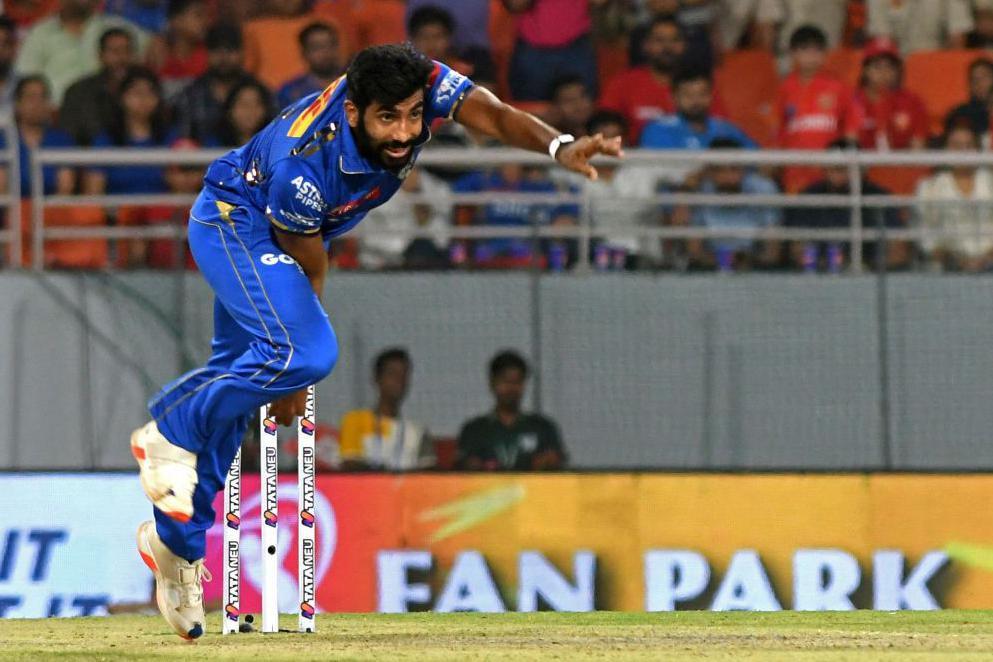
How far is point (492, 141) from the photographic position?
13242 millimetres

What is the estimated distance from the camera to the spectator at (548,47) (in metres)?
→ 13.7

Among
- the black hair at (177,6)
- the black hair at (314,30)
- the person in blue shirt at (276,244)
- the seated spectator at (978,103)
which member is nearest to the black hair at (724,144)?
the seated spectator at (978,103)

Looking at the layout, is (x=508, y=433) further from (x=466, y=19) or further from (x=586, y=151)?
(x=586, y=151)

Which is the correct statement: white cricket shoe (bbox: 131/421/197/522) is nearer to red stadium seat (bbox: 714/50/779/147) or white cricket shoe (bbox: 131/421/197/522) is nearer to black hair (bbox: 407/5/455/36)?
black hair (bbox: 407/5/455/36)

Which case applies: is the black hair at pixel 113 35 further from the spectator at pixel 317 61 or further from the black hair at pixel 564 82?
the black hair at pixel 564 82

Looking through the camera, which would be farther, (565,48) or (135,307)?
(565,48)

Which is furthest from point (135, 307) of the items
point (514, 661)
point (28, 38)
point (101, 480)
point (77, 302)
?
point (514, 661)

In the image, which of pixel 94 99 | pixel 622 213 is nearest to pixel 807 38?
pixel 622 213

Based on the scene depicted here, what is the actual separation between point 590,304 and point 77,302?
2865mm

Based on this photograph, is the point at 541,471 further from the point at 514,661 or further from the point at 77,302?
the point at 514,661

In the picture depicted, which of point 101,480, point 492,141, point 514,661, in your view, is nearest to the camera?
point 514,661

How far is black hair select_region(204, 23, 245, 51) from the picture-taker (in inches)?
538

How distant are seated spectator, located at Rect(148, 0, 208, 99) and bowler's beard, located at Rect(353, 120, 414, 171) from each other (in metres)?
7.77

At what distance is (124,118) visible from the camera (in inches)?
516
